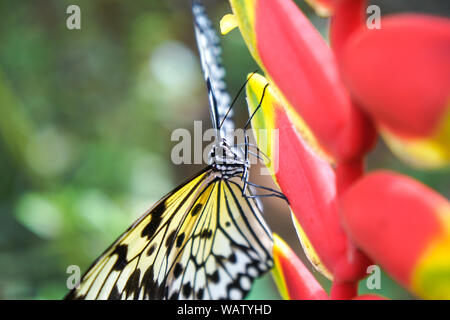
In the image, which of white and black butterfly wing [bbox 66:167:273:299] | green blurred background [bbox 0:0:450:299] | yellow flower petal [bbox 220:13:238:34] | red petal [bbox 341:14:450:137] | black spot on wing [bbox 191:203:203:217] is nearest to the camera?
red petal [bbox 341:14:450:137]

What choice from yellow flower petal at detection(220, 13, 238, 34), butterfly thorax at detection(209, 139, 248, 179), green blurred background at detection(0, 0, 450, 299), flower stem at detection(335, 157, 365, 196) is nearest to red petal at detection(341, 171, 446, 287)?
flower stem at detection(335, 157, 365, 196)

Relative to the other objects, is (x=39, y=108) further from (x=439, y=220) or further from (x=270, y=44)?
(x=439, y=220)

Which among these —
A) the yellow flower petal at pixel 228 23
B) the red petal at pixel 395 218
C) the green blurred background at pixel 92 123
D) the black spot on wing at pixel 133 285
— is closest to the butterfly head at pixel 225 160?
the black spot on wing at pixel 133 285

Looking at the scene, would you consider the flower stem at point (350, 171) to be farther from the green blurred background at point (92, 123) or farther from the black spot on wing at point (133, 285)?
the green blurred background at point (92, 123)

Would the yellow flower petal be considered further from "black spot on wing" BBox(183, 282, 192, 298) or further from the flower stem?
"black spot on wing" BBox(183, 282, 192, 298)

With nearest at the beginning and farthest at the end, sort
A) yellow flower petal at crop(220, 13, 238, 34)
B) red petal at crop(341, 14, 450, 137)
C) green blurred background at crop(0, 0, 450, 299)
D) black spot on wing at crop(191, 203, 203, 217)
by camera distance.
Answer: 1. red petal at crop(341, 14, 450, 137)
2. yellow flower petal at crop(220, 13, 238, 34)
3. black spot on wing at crop(191, 203, 203, 217)
4. green blurred background at crop(0, 0, 450, 299)

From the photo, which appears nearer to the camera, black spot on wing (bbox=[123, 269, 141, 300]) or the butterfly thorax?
black spot on wing (bbox=[123, 269, 141, 300])
